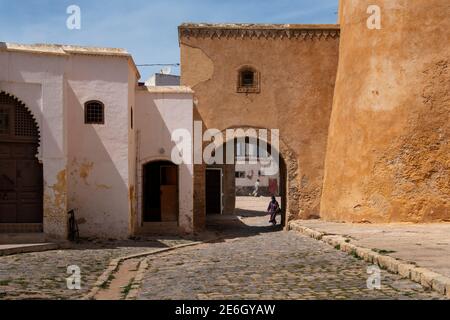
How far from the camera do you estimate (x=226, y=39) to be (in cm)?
1920

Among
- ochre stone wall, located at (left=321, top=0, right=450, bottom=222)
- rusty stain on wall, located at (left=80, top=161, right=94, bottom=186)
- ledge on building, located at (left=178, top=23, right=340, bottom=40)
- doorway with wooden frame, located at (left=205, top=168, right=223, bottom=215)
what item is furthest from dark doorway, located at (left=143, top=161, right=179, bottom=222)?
doorway with wooden frame, located at (left=205, top=168, right=223, bottom=215)

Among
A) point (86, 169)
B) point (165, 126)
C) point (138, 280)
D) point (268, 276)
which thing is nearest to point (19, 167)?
point (86, 169)

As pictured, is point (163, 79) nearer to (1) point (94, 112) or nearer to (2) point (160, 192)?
(2) point (160, 192)

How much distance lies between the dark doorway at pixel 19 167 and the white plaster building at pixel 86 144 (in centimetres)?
2

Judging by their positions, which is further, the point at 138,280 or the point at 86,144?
the point at 86,144

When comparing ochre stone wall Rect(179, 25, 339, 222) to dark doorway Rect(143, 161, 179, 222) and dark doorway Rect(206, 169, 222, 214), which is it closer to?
dark doorway Rect(143, 161, 179, 222)

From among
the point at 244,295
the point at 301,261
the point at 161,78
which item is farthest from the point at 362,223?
the point at 161,78

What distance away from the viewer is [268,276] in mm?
8570

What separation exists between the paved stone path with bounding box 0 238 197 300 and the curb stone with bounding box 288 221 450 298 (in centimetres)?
432

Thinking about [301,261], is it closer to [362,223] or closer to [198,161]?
[362,223]

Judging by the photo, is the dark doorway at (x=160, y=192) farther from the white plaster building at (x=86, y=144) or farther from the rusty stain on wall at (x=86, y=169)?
the rusty stain on wall at (x=86, y=169)

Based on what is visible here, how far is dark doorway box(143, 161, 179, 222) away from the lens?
Answer: 1809 cm

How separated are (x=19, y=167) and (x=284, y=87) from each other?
9207 millimetres

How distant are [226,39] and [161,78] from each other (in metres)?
20.8
